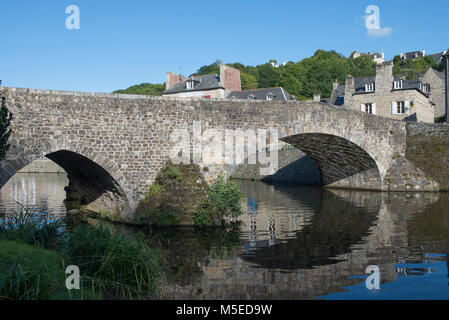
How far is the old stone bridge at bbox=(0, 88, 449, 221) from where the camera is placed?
11266mm

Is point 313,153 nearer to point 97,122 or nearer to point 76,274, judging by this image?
point 97,122

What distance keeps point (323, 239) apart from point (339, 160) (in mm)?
12621

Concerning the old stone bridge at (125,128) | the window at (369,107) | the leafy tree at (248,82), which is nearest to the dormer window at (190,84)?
the window at (369,107)

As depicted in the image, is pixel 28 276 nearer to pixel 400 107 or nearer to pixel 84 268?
pixel 84 268

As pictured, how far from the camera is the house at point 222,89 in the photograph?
1476 inches

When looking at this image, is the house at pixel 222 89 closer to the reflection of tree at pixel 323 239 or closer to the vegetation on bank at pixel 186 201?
the reflection of tree at pixel 323 239

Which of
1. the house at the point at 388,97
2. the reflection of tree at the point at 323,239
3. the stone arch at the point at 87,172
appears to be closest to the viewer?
the reflection of tree at the point at 323,239

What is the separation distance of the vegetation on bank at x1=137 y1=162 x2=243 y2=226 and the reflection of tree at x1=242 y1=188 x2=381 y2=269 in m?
2.55

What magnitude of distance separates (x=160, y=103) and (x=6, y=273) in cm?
872

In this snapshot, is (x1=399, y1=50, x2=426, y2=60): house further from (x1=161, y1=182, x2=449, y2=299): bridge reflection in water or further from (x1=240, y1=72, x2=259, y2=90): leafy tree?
(x1=161, y1=182, x2=449, y2=299): bridge reflection in water

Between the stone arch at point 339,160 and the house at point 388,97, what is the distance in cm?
1185
